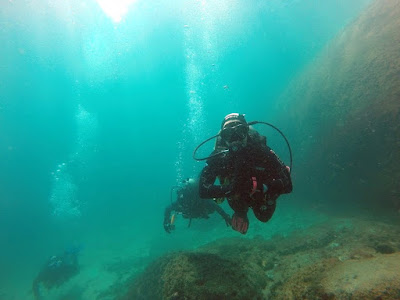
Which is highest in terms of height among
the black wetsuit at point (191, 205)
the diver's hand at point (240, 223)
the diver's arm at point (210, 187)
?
the black wetsuit at point (191, 205)

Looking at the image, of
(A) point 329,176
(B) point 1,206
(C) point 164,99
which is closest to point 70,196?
(B) point 1,206

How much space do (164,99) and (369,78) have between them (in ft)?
187

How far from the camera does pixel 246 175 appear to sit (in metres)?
3.41

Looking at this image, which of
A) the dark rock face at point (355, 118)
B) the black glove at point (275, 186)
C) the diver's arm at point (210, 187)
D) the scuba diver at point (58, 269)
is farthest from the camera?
the scuba diver at point (58, 269)

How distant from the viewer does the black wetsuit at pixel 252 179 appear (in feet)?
11.0

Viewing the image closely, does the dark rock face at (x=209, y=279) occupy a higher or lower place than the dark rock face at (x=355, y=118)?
lower

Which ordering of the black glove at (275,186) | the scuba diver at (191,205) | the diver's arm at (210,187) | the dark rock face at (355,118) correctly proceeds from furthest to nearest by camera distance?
1. the dark rock face at (355,118)
2. the scuba diver at (191,205)
3. the diver's arm at (210,187)
4. the black glove at (275,186)

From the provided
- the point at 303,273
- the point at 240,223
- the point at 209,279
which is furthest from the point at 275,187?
the point at 209,279

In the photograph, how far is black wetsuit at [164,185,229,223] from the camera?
26.6 feet

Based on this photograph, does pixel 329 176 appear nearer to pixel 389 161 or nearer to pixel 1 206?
pixel 389 161

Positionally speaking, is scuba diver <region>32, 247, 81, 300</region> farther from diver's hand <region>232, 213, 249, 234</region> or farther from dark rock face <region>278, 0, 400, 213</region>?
dark rock face <region>278, 0, 400, 213</region>

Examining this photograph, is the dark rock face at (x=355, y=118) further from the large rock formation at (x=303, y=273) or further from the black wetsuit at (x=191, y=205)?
the black wetsuit at (x=191, y=205)

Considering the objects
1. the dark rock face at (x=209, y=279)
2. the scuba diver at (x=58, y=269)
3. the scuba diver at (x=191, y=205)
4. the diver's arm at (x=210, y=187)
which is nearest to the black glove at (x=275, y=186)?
the diver's arm at (x=210, y=187)

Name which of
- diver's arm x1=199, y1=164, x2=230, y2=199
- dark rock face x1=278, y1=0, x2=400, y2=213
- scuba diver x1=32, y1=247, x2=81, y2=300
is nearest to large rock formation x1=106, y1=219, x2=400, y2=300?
diver's arm x1=199, y1=164, x2=230, y2=199
